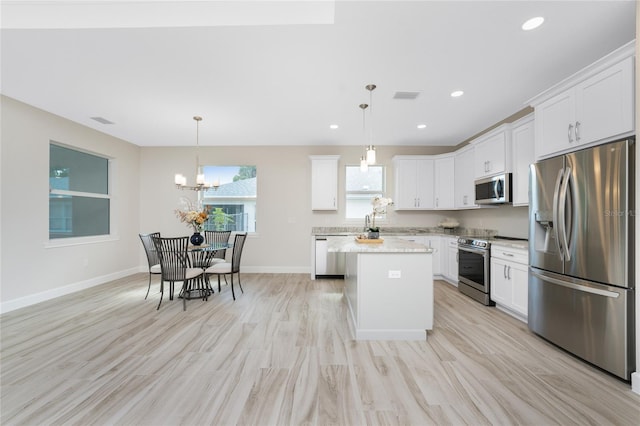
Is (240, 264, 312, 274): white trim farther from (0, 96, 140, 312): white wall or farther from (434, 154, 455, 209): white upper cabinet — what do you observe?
(434, 154, 455, 209): white upper cabinet

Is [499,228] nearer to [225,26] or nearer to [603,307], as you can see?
[603,307]

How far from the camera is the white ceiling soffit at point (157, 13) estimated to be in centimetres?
217

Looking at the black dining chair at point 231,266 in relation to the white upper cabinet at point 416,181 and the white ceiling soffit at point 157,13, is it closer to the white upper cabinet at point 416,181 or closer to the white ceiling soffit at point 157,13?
the white ceiling soffit at point 157,13

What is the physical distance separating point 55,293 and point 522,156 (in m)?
6.79

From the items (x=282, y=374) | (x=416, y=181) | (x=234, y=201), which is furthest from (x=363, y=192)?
(x=282, y=374)

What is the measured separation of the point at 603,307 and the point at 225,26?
12.1 feet

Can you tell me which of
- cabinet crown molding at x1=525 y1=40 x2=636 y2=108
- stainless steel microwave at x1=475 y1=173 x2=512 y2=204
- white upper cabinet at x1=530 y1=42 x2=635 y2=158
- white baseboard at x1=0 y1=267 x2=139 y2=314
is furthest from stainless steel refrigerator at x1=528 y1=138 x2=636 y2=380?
white baseboard at x1=0 y1=267 x2=139 y2=314

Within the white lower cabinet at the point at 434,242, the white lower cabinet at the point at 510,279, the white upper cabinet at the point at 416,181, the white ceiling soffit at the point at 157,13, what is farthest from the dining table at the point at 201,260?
the white lower cabinet at the point at 510,279

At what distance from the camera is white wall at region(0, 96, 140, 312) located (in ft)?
11.3

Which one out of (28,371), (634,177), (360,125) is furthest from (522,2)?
(28,371)

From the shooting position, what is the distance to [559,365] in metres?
2.23

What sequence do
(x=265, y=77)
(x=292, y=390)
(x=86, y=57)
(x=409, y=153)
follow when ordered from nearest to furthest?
1. (x=292, y=390)
2. (x=86, y=57)
3. (x=265, y=77)
4. (x=409, y=153)

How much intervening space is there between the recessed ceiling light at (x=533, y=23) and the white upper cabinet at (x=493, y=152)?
1786 mm

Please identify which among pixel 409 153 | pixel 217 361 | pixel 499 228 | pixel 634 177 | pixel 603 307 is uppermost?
pixel 409 153
